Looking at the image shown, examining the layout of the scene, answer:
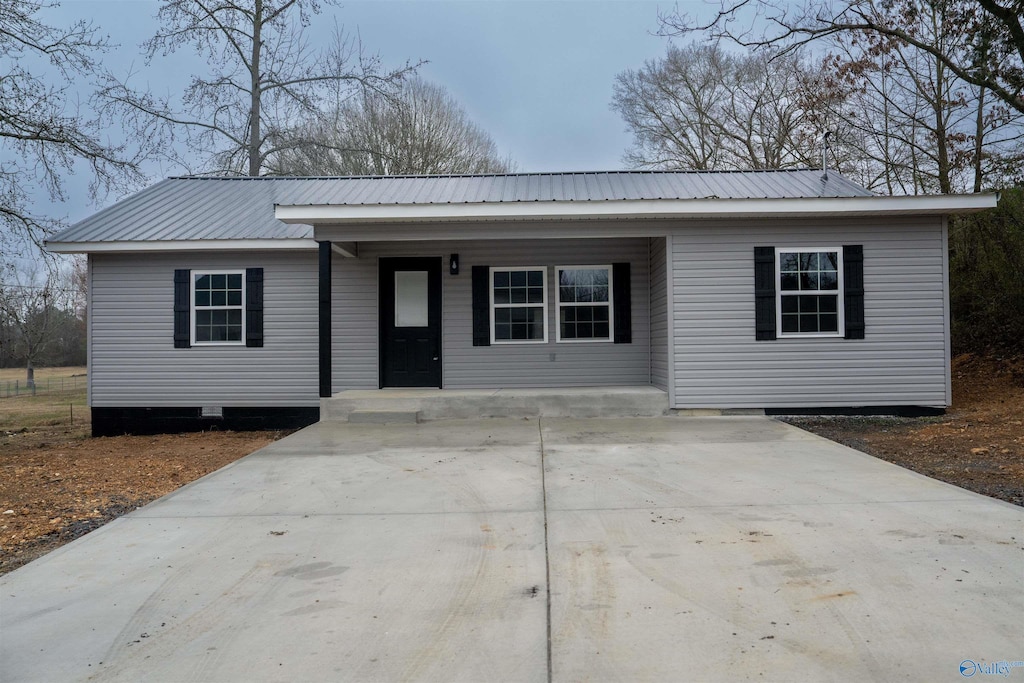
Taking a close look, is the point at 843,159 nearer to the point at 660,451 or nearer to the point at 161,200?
the point at 660,451

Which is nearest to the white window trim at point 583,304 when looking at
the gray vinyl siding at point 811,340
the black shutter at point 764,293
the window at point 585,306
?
the window at point 585,306

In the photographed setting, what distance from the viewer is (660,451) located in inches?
263

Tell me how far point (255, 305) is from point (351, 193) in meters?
2.41

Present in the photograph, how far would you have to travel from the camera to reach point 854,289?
29.4ft

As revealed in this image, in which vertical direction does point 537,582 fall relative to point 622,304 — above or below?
below

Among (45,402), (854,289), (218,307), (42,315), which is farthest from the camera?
(42,315)

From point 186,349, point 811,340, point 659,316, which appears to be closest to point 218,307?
point 186,349

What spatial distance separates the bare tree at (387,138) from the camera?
66.2 feet

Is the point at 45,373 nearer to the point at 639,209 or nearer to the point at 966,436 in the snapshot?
the point at 639,209

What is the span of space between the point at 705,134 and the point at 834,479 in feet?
60.0

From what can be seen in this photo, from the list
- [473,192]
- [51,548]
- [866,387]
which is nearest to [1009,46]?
[866,387]

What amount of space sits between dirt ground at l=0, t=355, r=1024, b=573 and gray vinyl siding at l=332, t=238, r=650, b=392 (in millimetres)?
1967

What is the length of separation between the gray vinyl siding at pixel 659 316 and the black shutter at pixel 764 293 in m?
1.21

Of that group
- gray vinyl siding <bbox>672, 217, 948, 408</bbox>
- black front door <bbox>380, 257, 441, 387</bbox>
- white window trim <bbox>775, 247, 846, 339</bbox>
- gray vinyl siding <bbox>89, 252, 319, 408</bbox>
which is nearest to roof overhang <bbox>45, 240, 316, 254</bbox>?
gray vinyl siding <bbox>89, 252, 319, 408</bbox>
